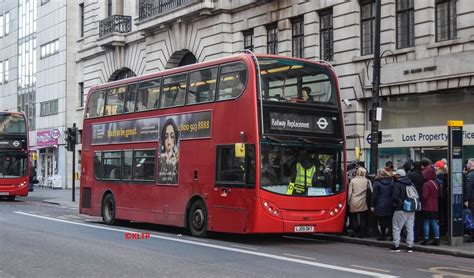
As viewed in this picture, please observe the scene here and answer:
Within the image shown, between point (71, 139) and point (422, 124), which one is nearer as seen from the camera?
point (422, 124)

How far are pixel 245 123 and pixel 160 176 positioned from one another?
13.2 ft

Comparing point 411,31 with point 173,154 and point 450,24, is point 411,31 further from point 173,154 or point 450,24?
point 173,154

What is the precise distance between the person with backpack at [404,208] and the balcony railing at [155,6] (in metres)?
19.4

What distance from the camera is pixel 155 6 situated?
33.6 meters

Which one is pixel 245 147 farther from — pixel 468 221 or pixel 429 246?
pixel 468 221

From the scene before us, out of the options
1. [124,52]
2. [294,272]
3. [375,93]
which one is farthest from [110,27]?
[294,272]

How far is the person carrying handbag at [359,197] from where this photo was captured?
15031mm

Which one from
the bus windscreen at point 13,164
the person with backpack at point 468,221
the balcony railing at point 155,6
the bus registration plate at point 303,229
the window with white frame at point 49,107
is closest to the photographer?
the bus registration plate at point 303,229

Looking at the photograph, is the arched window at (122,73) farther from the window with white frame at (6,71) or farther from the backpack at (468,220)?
the backpack at (468,220)

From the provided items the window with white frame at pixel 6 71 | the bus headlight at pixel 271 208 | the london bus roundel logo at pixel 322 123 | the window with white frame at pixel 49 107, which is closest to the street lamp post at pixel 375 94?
the london bus roundel logo at pixel 322 123

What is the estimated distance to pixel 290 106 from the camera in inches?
562

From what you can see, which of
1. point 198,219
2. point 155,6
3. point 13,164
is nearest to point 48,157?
point 13,164

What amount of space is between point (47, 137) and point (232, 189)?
36.9m

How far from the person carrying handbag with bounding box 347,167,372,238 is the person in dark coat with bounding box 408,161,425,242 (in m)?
1.31
